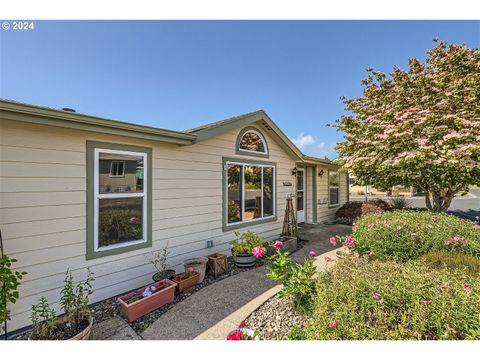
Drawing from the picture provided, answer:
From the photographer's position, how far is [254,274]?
4555 millimetres

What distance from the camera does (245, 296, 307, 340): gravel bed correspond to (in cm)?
262

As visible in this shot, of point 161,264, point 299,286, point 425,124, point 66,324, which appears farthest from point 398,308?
point 425,124

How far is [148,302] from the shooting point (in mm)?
3225

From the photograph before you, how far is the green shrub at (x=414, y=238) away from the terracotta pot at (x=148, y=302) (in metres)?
3.55

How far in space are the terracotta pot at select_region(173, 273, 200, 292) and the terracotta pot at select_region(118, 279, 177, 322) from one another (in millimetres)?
179

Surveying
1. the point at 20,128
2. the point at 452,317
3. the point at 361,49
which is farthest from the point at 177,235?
the point at 361,49

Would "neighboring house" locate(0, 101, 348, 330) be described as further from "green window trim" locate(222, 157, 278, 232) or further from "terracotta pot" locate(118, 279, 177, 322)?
"terracotta pot" locate(118, 279, 177, 322)

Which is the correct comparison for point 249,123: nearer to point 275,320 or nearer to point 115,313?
point 275,320

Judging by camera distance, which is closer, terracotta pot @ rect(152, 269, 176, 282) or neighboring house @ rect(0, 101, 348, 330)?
neighboring house @ rect(0, 101, 348, 330)

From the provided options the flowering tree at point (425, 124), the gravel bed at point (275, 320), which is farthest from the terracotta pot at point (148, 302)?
the flowering tree at point (425, 124)

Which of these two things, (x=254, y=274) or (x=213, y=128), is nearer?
(x=254, y=274)

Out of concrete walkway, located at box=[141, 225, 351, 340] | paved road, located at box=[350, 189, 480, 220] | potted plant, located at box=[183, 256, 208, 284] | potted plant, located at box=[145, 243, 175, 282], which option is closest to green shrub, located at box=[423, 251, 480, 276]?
concrete walkway, located at box=[141, 225, 351, 340]
